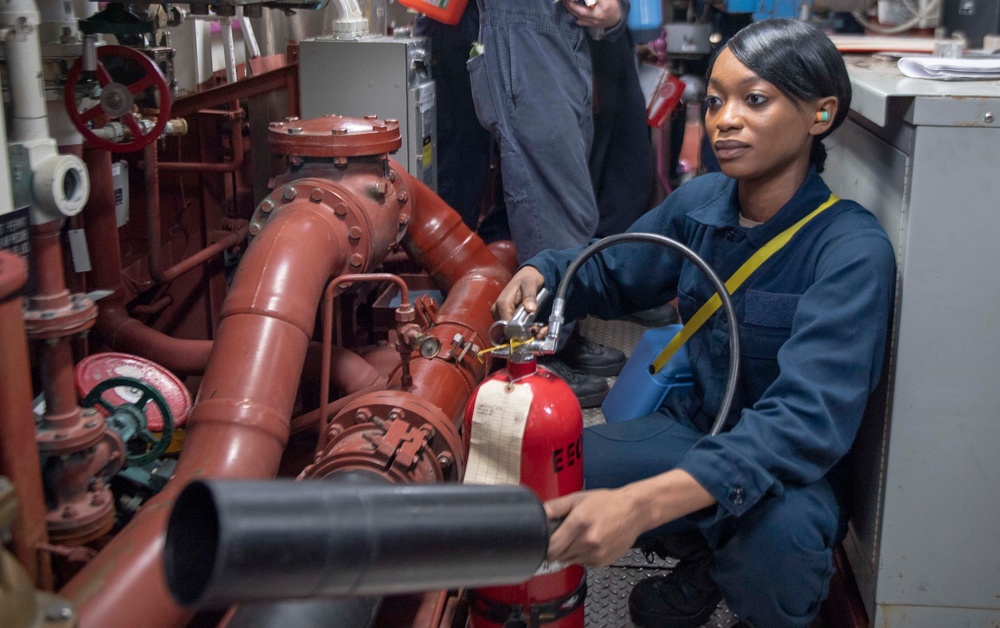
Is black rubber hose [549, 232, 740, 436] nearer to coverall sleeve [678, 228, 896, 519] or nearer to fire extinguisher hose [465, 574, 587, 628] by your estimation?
coverall sleeve [678, 228, 896, 519]

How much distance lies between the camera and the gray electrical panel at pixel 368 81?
3322 mm

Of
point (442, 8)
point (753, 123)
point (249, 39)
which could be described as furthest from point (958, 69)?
point (249, 39)

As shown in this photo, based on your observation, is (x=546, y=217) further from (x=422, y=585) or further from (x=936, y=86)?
(x=422, y=585)

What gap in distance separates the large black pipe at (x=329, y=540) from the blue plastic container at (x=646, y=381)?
1.13 m

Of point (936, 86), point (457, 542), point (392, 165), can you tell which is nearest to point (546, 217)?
point (392, 165)

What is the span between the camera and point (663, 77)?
4121 millimetres

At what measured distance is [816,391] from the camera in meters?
1.58

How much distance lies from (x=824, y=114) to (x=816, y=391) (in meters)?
0.57

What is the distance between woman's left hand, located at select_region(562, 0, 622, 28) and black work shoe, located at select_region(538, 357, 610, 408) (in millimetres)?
1114

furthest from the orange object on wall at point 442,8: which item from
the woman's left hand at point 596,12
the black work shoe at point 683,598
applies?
the black work shoe at point 683,598

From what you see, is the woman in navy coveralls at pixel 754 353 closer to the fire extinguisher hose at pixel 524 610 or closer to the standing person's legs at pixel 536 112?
the fire extinguisher hose at pixel 524 610

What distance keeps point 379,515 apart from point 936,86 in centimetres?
134

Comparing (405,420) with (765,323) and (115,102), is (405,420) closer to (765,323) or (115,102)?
(765,323)

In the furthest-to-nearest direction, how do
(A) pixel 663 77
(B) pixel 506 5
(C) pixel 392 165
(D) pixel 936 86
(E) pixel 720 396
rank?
(A) pixel 663 77 < (B) pixel 506 5 < (C) pixel 392 165 < (E) pixel 720 396 < (D) pixel 936 86
